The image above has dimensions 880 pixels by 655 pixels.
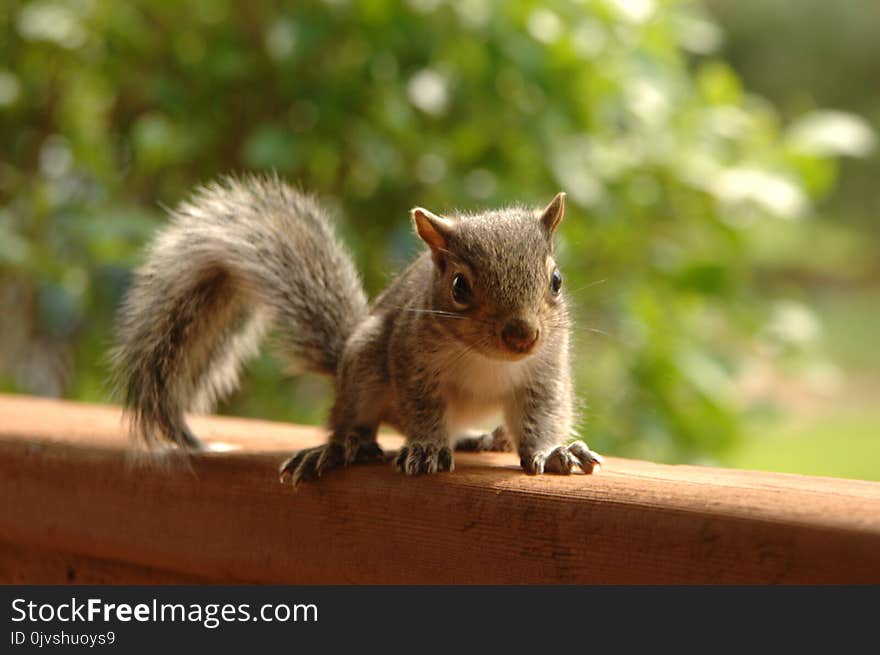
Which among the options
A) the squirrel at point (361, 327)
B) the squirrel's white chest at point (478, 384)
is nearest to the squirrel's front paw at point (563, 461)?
the squirrel at point (361, 327)

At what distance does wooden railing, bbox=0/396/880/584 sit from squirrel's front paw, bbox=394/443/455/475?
0.02 m

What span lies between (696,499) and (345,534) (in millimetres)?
303

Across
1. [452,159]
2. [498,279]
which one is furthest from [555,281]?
[452,159]

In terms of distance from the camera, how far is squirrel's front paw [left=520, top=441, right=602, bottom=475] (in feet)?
3.11

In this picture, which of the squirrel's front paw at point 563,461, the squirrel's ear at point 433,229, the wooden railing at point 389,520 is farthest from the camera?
the squirrel's ear at point 433,229

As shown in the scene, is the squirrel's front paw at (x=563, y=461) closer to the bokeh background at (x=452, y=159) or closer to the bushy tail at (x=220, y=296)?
the bushy tail at (x=220, y=296)

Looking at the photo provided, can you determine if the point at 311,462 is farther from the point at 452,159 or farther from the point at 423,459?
the point at 452,159

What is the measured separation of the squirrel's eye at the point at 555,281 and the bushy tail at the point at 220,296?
0.28 m

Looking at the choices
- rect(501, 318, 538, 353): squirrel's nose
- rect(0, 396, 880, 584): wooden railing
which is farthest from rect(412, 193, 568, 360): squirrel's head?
rect(0, 396, 880, 584): wooden railing

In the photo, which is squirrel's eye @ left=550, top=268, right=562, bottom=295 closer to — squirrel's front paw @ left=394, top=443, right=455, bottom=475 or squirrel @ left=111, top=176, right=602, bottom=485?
squirrel @ left=111, top=176, right=602, bottom=485

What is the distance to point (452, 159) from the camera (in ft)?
5.92

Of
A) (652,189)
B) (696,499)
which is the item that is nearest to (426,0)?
(652,189)

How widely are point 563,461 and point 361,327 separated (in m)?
0.32

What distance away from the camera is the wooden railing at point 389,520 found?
0.72 m
